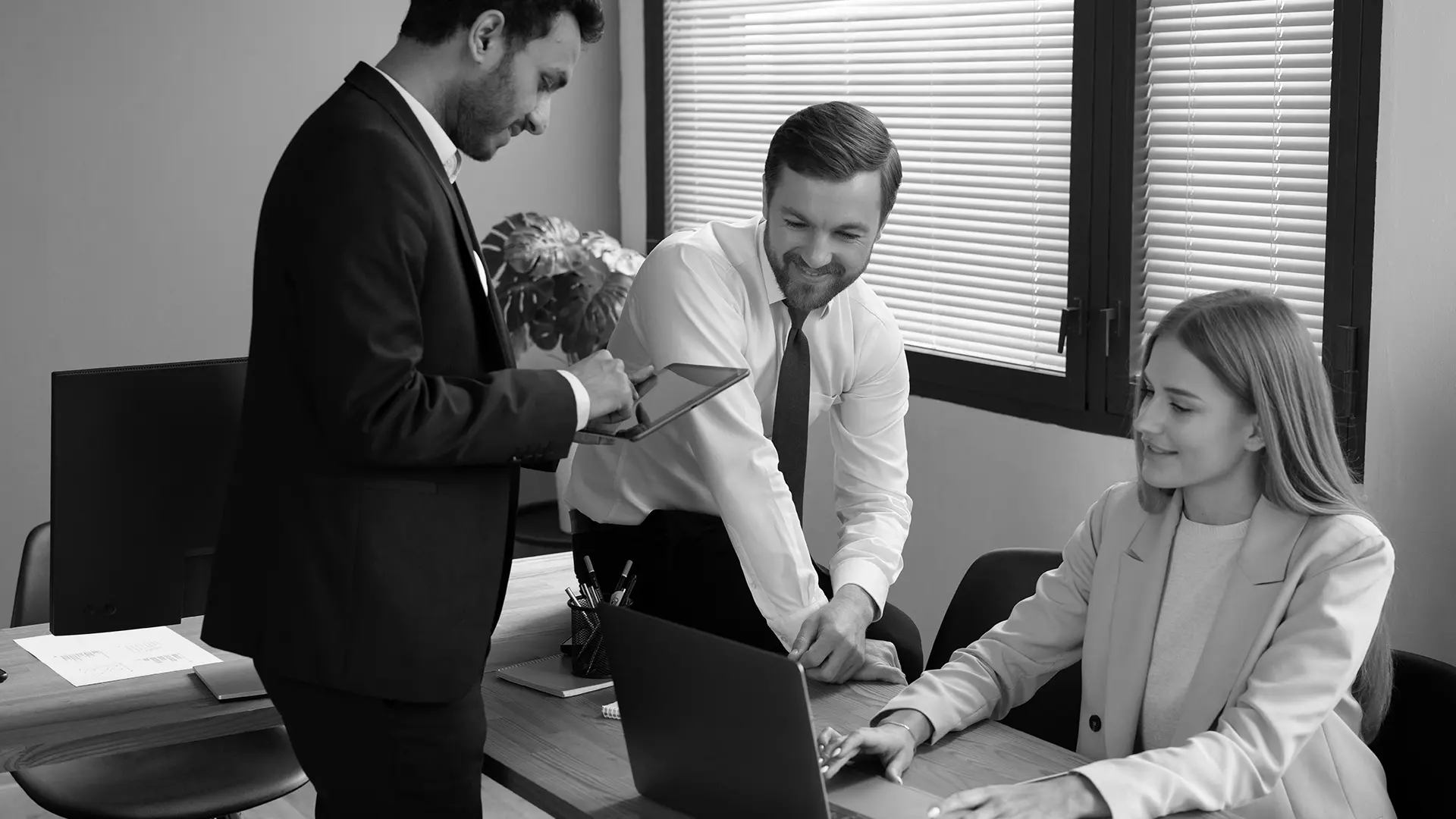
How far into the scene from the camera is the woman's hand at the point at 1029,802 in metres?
1.38

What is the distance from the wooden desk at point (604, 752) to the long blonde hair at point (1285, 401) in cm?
43

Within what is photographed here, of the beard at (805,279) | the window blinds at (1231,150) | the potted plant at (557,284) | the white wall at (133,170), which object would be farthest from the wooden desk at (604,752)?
the white wall at (133,170)

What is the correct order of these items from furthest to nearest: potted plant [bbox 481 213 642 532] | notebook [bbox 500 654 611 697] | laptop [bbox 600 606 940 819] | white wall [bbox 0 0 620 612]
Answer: potted plant [bbox 481 213 642 532]
white wall [bbox 0 0 620 612]
notebook [bbox 500 654 611 697]
laptop [bbox 600 606 940 819]

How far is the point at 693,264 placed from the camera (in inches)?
92.2

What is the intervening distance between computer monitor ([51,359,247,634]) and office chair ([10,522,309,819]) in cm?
46

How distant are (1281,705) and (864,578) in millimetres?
762

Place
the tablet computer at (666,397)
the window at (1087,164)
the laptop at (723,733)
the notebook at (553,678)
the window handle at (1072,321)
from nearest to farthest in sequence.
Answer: the laptop at (723,733), the tablet computer at (666,397), the notebook at (553,678), the window at (1087,164), the window handle at (1072,321)

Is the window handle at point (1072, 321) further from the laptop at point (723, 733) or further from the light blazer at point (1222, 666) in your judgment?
the laptop at point (723, 733)

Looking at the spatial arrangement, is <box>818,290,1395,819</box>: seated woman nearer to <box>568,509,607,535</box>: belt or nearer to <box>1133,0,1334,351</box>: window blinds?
<box>568,509,607,535</box>: belt

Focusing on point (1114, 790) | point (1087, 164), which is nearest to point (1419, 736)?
point (1114, 790)

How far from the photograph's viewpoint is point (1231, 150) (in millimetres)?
2895

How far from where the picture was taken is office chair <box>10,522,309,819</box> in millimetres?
2191

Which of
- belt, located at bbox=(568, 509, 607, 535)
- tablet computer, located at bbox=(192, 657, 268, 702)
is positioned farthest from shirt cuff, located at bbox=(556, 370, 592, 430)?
belt, located at bbox=(568, 509, 607, 535)

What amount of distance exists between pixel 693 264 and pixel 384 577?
104 centimetres
